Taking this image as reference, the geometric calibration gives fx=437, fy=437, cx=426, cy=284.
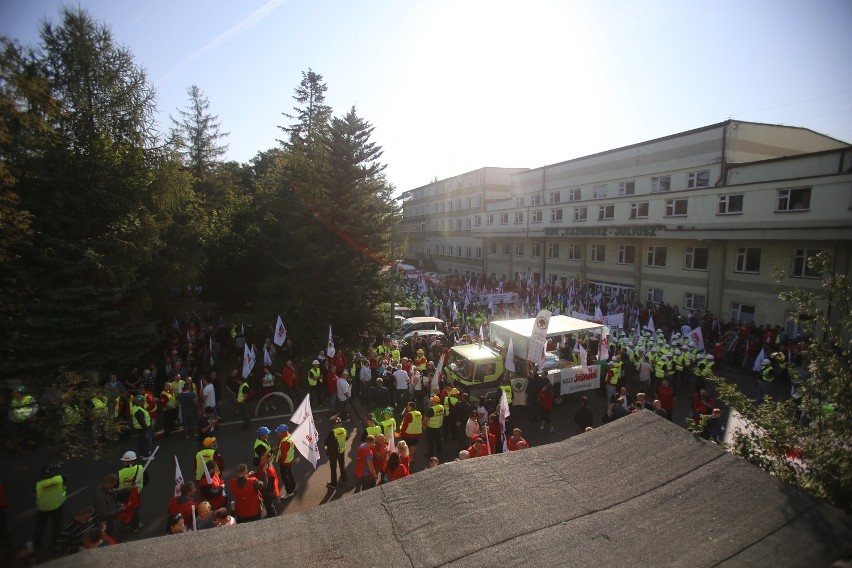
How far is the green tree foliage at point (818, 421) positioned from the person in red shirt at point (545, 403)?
6.17m

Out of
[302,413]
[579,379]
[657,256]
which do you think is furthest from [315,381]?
[657,256]

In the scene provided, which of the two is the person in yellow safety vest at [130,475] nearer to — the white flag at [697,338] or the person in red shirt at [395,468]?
the person in red shirt at [395,468]

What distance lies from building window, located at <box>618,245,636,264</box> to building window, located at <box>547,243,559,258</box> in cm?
747

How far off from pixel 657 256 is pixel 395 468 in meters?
28.5

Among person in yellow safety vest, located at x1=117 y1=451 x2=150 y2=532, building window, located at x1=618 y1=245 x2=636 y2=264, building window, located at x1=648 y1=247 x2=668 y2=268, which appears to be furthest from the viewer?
building window, located at x1=618 y1=245 x2=636 y2=264

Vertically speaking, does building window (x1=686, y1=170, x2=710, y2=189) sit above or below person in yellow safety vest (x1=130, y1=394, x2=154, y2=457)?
above

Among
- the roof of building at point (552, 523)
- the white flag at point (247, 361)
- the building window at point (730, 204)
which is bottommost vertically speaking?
the white flag at point (247, 361)

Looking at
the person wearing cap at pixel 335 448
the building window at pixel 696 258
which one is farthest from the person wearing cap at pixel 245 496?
the building window at pixel 696 258

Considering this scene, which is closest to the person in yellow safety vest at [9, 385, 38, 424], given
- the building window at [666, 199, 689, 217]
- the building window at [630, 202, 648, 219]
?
the building window at [666, 199, 689, 217]

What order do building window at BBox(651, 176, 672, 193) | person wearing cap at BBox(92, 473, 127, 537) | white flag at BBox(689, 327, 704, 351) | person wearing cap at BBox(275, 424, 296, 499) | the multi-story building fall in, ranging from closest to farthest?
person wearing cap at BBox(92, 473, 127, 537)
person wearing cap at BBox(275, 424, 296, 499)
white flag at BBox(689, 327, 704, 351)
the multi-story building
building window at BBox(651, 176, 672, 193)

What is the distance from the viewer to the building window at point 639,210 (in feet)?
103

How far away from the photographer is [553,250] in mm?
41562

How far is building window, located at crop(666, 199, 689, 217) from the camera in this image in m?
28.1

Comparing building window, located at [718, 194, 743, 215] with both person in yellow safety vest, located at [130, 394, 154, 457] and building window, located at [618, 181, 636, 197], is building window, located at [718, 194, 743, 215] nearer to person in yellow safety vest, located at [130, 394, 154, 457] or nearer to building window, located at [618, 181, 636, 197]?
building window, located at [618, 181, 636, 197]
